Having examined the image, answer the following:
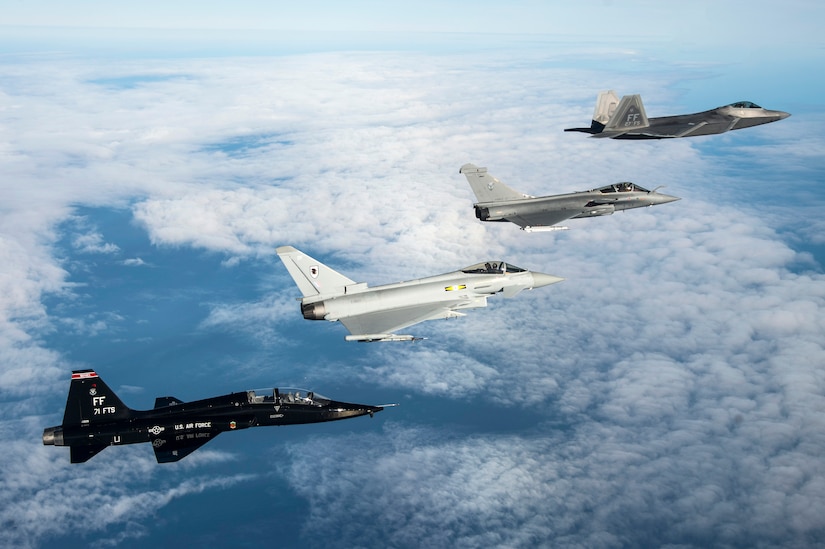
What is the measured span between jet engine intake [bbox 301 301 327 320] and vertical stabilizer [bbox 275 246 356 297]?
0.82 m

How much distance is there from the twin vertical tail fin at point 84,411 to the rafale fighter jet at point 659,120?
4336 cm

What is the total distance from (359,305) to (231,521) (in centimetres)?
7254

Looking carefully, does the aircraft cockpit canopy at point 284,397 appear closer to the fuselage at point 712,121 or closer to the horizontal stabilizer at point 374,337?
the horizontal stabilizer at point 374,337

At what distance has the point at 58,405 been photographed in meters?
112

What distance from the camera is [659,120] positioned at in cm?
6091

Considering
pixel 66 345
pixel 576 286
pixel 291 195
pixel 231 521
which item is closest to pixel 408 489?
pixel 231 521

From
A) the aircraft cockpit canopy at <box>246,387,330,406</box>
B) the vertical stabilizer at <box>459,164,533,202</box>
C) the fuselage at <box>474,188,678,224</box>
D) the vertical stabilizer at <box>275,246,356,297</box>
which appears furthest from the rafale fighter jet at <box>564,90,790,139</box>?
the aircraft cockpit canopy at <box>246,387,330,406</box>

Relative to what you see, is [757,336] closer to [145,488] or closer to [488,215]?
[488,215]

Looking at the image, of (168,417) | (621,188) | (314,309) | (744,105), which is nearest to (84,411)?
(168,417)

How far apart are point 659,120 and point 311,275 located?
37862 mm

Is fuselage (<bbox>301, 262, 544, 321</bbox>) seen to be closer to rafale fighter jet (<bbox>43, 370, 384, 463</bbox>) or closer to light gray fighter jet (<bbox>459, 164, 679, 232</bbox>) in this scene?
rafale fighter jet (<bbox>43, 370, 384, 463</bbox>)

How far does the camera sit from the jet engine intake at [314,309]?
4175 centimetres

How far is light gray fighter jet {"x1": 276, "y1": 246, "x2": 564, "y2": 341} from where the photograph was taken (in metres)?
41.8

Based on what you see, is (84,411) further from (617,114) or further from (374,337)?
(617,114)
